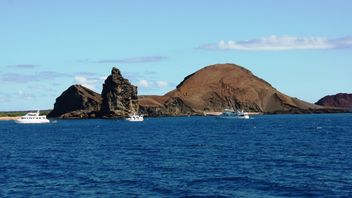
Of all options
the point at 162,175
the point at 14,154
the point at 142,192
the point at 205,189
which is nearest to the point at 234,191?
the point at 205,189

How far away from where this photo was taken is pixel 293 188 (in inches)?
2147

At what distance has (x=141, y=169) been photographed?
7044 cm

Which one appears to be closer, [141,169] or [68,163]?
[141,169]

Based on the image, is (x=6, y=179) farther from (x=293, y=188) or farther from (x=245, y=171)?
(x=293, y=188)

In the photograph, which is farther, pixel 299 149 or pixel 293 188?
pixel 299 149

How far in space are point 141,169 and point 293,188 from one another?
22003 millimetres

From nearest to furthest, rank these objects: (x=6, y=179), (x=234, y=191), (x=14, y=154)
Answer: (x=234, y=191) → (x=6, y=179) → (x=14, y=154)

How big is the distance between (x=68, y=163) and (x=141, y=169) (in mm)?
13839

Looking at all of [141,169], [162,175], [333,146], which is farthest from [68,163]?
[333,146]

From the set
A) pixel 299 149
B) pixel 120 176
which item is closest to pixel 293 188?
pixel 120 176

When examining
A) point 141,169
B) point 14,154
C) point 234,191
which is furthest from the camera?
point 14,154

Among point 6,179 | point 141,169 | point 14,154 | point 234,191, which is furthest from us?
point 14,154

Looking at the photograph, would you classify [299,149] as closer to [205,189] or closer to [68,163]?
[68,163]

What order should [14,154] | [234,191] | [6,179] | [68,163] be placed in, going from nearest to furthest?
[234,191]
[6,179]
[68,163]
[14,154]
